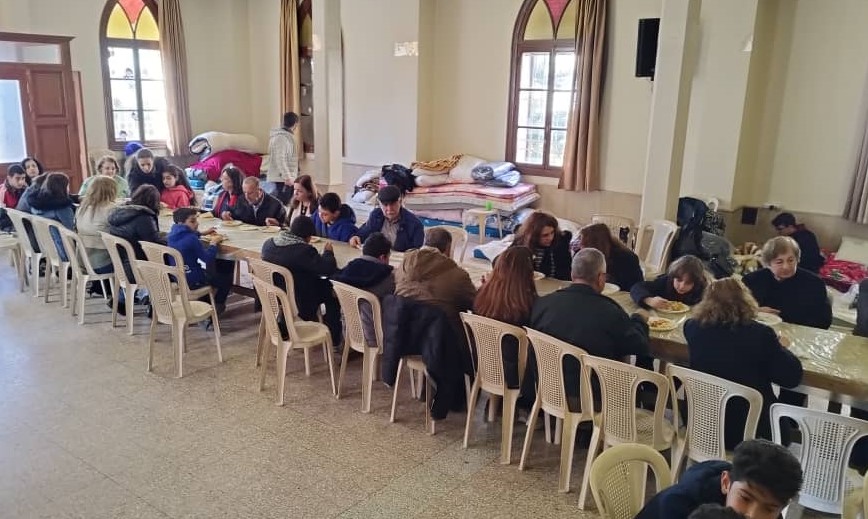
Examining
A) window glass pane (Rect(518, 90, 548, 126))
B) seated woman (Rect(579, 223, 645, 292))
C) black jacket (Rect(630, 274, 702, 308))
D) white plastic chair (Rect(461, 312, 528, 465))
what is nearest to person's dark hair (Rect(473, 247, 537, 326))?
white plastic chair (Rect(461, 312, 528, 465))

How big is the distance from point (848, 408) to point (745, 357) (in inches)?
41.2

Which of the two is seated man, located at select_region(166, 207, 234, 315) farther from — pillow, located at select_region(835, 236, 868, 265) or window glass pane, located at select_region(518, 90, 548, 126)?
pillow, located at select_region(835, 236, 868, 265)

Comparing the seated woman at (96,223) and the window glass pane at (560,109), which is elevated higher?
the window glass pane at (560,109)

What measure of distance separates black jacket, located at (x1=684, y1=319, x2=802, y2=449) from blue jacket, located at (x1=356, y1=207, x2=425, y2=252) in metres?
2.66

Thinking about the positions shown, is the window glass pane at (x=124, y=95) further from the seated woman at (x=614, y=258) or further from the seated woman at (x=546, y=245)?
the seated woman at (x=614, y=258)

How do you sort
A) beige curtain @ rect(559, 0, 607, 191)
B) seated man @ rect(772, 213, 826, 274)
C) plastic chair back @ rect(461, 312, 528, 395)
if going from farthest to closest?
beige curtain @ rect(559, 0, 607, 191), seated man @ rect(772, 213, 826, 274), plastic chair back @ rect(461, 312, 528, 395)

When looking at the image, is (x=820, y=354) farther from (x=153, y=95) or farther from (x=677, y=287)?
(x=153, y=95)

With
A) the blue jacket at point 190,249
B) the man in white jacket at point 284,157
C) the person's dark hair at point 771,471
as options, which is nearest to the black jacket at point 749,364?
the person's dark hair at point 771,471

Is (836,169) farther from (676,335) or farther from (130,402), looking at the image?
(130,402)

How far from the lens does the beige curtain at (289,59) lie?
10.2 m

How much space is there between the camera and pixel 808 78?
6617 mm

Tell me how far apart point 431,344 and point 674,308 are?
1.31 meters

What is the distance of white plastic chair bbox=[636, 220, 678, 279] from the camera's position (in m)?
5.53

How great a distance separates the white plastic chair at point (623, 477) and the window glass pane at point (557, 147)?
6387mm
